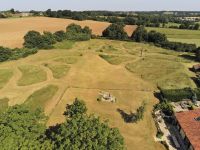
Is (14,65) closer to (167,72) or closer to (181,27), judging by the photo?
(167,72)

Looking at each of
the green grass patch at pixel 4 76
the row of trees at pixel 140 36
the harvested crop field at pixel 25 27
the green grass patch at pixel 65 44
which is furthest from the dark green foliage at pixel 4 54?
the row of trees at pixel 140 36

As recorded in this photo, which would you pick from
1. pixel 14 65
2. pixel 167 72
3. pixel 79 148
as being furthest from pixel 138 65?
pixel 79 148

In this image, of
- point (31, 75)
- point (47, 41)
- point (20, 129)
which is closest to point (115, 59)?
point (31, 75)

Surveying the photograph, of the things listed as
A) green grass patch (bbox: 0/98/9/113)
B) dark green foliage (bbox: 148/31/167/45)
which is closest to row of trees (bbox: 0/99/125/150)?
green grass patch (bbox: 0/98/9/113)

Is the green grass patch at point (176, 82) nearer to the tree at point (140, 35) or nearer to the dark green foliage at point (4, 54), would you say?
the tree at point (140, 35)

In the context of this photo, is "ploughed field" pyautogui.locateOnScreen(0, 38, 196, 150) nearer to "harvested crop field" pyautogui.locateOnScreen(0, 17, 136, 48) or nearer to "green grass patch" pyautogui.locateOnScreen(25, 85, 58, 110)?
"green grass patch" pyautogui.locateOnScreen(25, 85, 58, 110)

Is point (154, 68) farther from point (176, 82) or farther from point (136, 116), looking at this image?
point (136, 116)
